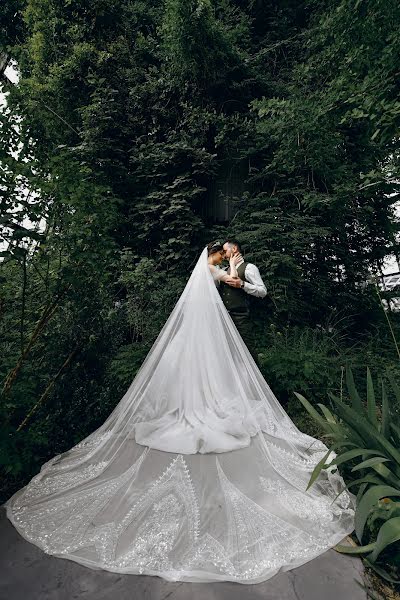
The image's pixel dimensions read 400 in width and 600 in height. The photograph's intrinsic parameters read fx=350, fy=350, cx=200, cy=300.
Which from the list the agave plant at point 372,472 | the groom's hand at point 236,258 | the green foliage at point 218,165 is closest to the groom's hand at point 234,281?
the groom's hand at point 236,258

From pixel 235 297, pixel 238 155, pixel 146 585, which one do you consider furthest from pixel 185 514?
pixel 238 155

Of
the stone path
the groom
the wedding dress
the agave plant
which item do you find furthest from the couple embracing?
the stone path

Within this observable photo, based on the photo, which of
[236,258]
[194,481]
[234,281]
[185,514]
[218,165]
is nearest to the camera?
[185,514]

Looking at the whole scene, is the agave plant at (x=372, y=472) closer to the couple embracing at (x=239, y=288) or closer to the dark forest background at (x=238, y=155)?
the dark forest background at (x=238, y=155)

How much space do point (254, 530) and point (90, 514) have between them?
3.19 feet

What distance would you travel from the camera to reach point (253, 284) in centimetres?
412

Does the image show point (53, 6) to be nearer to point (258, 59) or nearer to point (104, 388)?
point (258, 59)

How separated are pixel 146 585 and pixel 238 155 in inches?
266

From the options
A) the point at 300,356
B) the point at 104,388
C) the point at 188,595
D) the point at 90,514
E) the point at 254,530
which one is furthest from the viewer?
the point at 300,356

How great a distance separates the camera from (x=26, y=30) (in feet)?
26.8

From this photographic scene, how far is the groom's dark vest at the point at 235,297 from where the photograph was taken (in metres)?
4.19

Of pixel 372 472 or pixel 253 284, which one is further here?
pixel 253 284

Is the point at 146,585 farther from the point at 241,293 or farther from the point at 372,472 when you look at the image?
the point at 241,293

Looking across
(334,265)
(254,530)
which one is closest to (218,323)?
(254,530)
